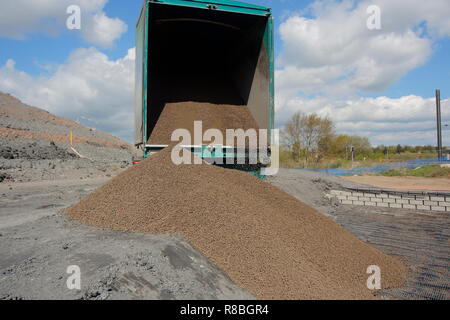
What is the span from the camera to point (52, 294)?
2436mm

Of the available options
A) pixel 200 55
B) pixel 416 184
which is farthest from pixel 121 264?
pixel 416 184

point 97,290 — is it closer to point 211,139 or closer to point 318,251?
point 318,251

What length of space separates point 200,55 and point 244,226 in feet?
15.4

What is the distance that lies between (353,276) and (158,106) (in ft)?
14.3

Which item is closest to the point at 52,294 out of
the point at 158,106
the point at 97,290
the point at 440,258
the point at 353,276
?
the point at 97,290

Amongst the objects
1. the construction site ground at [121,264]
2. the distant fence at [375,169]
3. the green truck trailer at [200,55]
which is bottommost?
the construction site ground at [121,264]

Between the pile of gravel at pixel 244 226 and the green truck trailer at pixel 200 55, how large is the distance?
95 centimetres

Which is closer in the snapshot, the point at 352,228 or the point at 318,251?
the point at 318,251

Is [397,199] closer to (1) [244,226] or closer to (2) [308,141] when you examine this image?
(1) [244,226]

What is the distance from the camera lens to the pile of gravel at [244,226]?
3189 mm

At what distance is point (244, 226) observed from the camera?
12.2 ft

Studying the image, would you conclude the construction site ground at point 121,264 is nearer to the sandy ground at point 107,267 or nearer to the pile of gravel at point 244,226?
the sandy ground at point 107,267

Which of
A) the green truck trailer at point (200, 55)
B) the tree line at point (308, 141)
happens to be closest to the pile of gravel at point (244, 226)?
the green truck trailer at point (200, 55)

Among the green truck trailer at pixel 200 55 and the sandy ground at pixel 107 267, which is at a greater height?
the green truck trailer at pixel 200 55
